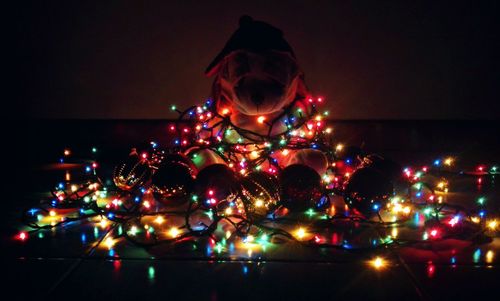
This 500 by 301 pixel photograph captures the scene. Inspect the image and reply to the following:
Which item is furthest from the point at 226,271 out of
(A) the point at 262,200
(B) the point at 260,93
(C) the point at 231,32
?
(C) the point at 231,32

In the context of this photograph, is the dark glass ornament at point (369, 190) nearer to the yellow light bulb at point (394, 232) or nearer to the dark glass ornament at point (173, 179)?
the yellow light bulb at point (394, 232)

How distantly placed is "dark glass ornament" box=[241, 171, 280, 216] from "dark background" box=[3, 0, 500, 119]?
1058 millimetres

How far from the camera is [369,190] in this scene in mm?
1089

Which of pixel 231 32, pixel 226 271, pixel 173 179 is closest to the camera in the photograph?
pixel 226 271

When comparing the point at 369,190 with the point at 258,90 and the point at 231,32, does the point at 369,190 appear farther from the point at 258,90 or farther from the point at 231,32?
the point at 231,32

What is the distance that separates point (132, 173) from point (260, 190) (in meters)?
0.49

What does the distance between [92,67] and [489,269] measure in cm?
197

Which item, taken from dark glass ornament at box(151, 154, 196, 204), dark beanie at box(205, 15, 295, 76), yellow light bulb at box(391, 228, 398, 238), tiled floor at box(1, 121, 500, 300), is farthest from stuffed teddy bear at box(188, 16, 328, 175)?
tiled floor at box(1, 121, 500, 300)

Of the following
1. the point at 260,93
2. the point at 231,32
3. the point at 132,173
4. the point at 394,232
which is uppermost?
the point at 231,32

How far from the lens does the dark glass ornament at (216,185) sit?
1084mm

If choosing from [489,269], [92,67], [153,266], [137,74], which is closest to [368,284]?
[489,269]

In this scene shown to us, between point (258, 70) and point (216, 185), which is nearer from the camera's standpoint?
point (216, 185)

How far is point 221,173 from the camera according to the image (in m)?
1.09

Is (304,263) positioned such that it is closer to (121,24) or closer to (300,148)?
(300,148)
